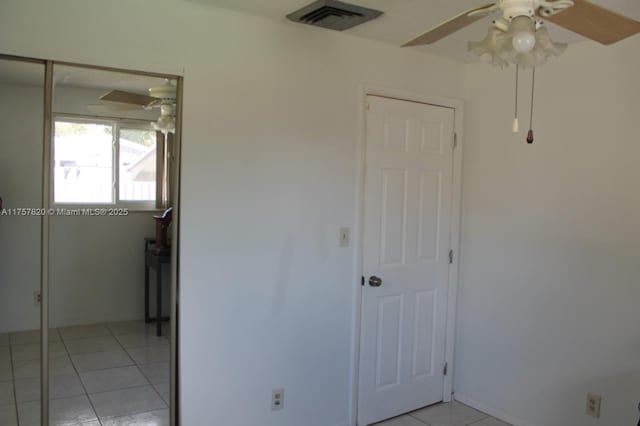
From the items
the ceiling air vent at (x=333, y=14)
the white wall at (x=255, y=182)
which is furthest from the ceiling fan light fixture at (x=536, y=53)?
the white wall at (x=255, y=182)

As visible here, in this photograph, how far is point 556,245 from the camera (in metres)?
3.13

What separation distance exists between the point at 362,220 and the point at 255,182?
2.46ft

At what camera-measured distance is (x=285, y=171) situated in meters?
2.88

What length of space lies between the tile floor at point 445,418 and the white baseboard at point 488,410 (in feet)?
0.11

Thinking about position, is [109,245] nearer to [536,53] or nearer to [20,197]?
[20,197]

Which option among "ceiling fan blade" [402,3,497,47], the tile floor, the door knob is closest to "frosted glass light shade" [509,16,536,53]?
"ceiling fan blade" [402,3,497,47]

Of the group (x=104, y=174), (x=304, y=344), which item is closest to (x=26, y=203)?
(x=104, y=174)

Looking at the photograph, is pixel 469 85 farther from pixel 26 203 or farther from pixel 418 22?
pixel 26 203

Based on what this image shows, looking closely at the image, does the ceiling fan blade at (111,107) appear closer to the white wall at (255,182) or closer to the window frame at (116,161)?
the window frame at (116,161)

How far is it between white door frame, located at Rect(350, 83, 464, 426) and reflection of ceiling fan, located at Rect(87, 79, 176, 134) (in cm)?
110

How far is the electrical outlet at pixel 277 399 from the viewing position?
9.52ft

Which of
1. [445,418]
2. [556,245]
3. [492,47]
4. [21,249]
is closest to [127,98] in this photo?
[21,249]

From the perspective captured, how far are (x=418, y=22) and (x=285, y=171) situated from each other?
1040 millimetres

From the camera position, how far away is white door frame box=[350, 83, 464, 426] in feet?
10.3
